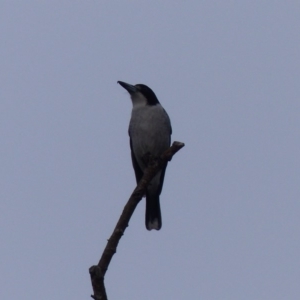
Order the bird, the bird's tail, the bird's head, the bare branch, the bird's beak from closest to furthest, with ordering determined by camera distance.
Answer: the bare branch < the bird's tail < the bird < the bird's head < the bird's beak

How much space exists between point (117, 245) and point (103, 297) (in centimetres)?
47

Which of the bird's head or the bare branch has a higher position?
the bird's head

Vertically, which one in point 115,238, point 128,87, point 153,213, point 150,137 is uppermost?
point 128,87

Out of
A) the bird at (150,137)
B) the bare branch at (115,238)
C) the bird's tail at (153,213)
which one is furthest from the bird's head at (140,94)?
the bare branch at (115,238)

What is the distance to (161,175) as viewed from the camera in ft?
27.4

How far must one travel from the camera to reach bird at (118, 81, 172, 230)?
26.1 ft

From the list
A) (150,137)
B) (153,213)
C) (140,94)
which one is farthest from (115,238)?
(140,94)

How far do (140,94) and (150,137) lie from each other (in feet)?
3.20

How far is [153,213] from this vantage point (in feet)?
25.3

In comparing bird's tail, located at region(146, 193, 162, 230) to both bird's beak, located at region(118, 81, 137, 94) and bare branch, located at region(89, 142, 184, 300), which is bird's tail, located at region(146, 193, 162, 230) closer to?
bird's beak, located at region(118, 81, 137, 94)

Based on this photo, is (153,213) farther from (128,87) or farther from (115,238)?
(115,238)

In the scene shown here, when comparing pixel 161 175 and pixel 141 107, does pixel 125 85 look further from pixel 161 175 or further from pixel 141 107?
pixel 161 175

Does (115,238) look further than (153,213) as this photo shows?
No

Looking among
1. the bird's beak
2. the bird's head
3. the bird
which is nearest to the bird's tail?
the bird
